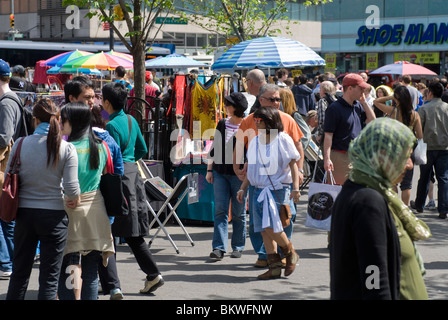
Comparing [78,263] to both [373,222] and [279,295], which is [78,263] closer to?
[279,295]

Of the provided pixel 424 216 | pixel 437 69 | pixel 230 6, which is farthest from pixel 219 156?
pixel 437 69

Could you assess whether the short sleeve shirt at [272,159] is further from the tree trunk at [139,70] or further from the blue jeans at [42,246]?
the tree trunk at [139,70]

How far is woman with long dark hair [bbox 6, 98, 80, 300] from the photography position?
5.09 metres

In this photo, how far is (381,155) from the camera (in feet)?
10.7

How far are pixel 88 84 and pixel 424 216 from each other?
599 cm

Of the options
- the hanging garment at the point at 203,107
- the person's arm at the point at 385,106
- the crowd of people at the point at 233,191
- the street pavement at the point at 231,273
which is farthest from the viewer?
the hanging garment at the point at 203,107

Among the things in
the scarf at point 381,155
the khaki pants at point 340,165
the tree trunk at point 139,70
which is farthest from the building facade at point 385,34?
the scarf at point 381,155

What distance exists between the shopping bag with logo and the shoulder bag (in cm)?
335

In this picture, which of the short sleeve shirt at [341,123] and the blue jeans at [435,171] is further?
the blue jeans at [435,171]

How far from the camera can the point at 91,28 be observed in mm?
56250

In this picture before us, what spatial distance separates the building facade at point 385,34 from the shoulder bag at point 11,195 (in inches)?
1466

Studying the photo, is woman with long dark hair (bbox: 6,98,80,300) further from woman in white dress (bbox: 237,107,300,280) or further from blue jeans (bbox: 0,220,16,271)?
woman in white dress (bbox: 237,107,300,280)

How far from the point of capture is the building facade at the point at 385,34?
42.9 m

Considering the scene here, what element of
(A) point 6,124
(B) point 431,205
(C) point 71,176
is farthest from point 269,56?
(C) point 71,176
